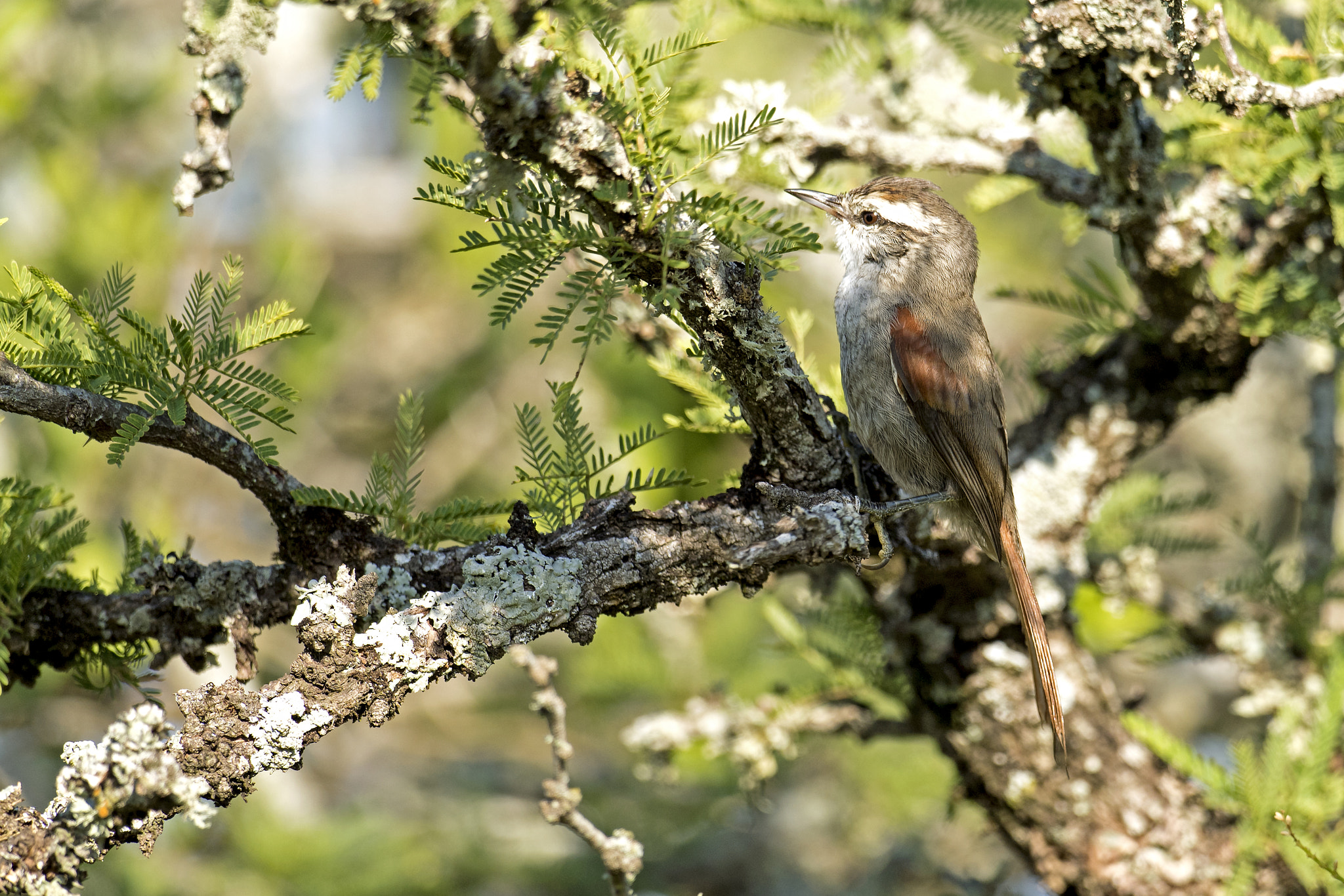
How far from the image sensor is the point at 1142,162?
351cm

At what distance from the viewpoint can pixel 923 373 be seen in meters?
3.97

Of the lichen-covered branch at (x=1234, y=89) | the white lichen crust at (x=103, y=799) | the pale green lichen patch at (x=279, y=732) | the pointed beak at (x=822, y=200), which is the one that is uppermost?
the pointed beak at (x=822, y=200)

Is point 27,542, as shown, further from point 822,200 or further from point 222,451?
point 822,200

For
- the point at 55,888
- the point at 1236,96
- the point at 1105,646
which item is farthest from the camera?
the point at 1105,646

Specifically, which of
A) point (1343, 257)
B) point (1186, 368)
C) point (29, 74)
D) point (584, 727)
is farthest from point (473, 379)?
point (1343, 257)

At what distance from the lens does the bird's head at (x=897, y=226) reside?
168 inches

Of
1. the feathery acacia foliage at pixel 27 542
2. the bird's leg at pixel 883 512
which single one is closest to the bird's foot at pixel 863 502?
the bird's leg at pixel 883 512

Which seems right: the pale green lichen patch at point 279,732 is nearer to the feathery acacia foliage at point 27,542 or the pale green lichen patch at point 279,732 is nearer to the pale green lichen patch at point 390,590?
the pale green lichen patch at point 390,590

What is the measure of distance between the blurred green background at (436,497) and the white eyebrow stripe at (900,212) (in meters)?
0.55

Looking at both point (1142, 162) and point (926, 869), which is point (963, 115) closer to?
point (1142, 162)

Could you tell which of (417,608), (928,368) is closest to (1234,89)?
(928,368)

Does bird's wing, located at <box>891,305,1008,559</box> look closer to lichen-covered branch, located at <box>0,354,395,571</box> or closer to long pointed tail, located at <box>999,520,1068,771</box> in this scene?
long pointed tail, located at <box>999,520,1068,771</box>

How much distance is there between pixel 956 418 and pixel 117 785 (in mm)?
3039

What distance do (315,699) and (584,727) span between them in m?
4.36
